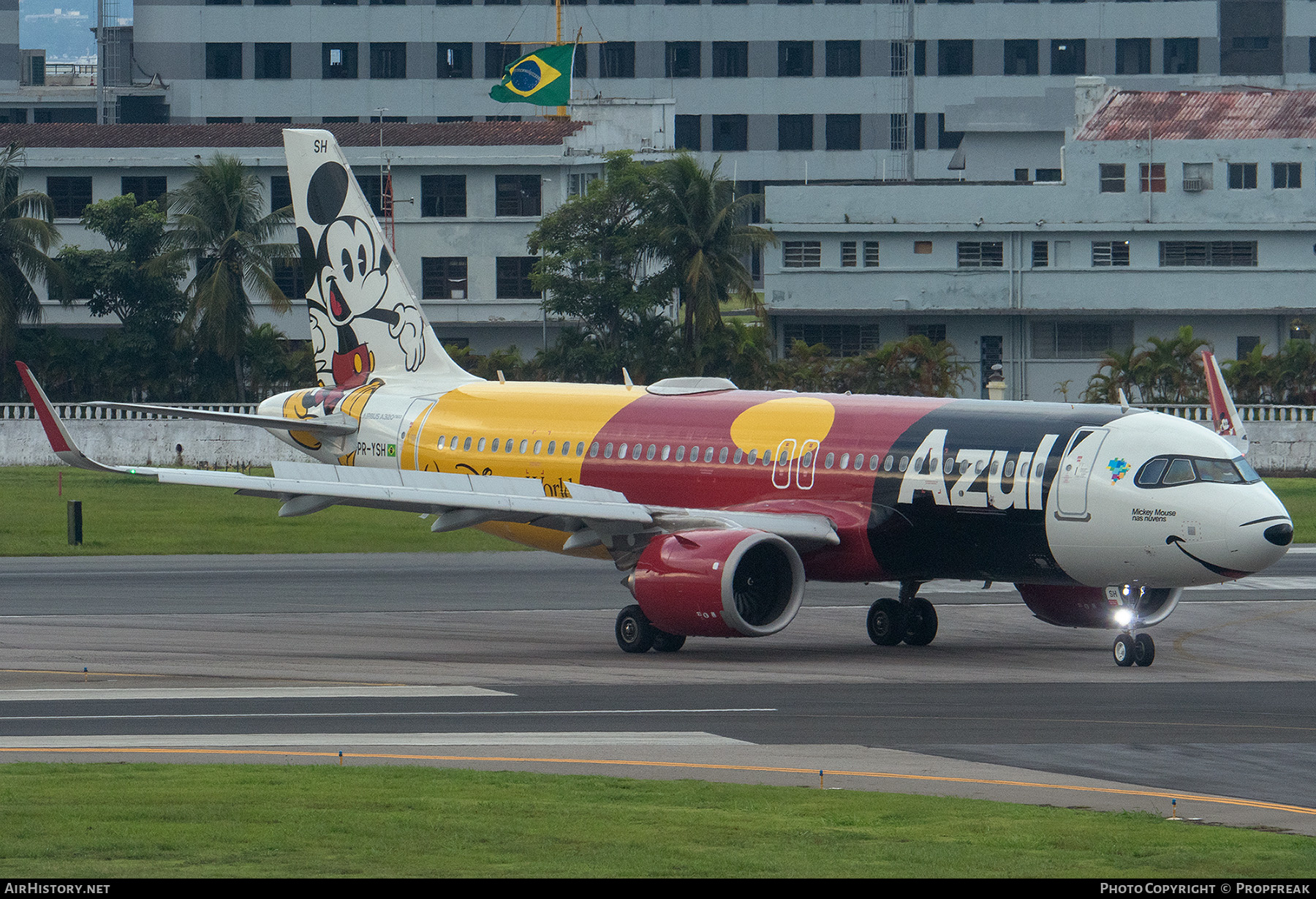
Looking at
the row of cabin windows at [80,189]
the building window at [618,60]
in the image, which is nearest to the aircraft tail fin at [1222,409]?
the row of cabin windows at [80,189]

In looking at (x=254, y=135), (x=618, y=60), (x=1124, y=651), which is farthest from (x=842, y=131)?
(x=1124, y=651)

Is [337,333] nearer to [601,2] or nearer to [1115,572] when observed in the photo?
[1115,572]

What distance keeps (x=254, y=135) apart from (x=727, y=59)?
45.9 meters

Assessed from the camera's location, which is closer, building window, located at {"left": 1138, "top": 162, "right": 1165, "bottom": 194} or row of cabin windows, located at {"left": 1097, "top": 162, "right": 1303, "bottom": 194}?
row of cabin windows, located at {"left": 1097, "top": 162, "right": 1303, "bottom": 194}

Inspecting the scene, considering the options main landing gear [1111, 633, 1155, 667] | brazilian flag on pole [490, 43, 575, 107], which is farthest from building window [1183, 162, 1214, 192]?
main landing gear [1111, 633, 1155, 667]

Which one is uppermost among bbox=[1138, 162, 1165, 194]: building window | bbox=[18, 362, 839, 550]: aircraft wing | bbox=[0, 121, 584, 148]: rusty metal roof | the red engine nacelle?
bbox=[0, 121, 584, 148]: rusty metal roof

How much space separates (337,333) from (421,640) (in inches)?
447

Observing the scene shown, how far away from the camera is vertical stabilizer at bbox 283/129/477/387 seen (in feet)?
144

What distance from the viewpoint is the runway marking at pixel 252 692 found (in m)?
27.5

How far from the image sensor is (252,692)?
92.3 ft

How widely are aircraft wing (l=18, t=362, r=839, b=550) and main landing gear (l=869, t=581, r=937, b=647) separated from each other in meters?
2.38

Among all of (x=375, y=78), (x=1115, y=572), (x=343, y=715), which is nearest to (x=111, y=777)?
(x=343, y=715)

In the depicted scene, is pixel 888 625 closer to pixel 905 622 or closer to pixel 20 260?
pixel 905 622

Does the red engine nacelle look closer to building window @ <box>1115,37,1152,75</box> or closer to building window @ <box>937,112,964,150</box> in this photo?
building window @ <box>937,112,964,150</box>
